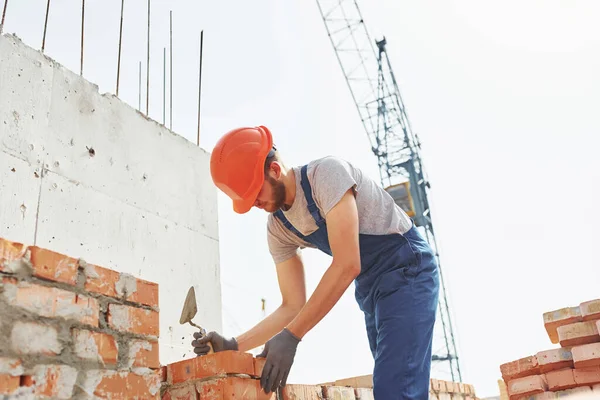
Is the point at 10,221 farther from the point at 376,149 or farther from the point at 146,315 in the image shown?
the point at 376,149

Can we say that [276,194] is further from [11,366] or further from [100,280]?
[11,366]

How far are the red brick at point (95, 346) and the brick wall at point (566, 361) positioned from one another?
306 centimetres

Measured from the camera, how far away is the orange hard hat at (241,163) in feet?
7.55

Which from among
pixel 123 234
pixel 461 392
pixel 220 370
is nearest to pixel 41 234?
pixel 123 234

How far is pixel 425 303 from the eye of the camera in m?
2.24

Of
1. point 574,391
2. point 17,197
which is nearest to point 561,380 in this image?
point 574,391

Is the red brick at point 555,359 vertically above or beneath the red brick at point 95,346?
above

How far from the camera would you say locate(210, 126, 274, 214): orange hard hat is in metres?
2.30

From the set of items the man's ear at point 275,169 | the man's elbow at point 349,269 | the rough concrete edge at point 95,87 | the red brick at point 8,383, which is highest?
the rough concrete edge at point 95,87

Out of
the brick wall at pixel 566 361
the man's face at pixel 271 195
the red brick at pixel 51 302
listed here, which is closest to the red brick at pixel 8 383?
the red brick at pixel 51 302

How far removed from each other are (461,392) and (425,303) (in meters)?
1.66

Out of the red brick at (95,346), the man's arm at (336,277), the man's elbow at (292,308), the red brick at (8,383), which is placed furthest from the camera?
the man's elbow at (292,308)

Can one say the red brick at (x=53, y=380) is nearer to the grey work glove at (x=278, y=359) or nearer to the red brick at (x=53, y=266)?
the red brick at (x=53, y=266)

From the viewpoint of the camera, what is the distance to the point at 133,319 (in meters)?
1.87
